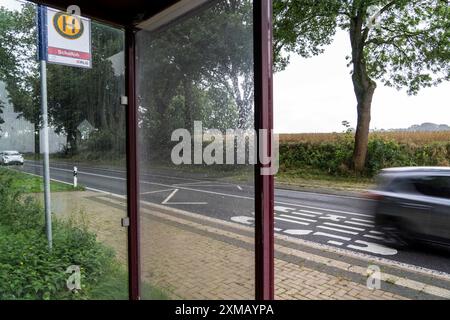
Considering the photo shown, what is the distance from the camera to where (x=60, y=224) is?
247cm

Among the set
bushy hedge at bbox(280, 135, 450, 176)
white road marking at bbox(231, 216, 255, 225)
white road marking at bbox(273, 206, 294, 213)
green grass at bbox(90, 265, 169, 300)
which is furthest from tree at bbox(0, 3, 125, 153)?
bushy hedge at bbox(280, 135, 450, 176)

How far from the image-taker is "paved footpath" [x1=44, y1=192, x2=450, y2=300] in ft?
6.40

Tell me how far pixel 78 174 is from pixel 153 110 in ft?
2.49

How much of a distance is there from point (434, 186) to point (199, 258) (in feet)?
13.3

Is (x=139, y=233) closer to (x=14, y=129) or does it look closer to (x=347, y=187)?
(x=14, y=129)

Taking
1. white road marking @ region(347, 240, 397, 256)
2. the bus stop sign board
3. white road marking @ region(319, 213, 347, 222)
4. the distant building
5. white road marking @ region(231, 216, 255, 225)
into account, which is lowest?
white road marking @ region(347, 240, 397, 256)

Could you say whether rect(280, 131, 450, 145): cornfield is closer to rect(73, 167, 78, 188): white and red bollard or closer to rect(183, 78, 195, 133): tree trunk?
rect(183, 78, 195, 133): tree trunk

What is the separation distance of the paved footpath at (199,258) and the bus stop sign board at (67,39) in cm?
101

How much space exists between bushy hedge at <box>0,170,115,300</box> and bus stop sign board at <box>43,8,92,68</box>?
3.16 ft

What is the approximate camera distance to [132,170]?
255 centimetres

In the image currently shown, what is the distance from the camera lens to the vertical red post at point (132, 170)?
2.51m

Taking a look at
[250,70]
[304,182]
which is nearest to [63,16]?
[250,70]

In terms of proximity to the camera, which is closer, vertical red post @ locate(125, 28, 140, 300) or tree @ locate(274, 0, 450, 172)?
vertical red post @ locate(125, 28, 140, 300)

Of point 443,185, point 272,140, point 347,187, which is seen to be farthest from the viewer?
point 347,187
